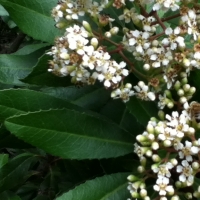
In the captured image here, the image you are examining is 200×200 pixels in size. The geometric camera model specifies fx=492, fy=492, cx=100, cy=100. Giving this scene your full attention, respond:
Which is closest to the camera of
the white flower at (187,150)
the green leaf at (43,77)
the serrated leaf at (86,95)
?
the white flower at (187,150)

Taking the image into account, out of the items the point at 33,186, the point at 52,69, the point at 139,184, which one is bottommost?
the point at 33,186

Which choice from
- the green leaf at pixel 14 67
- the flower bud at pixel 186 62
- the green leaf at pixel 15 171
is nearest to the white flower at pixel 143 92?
the flower bud at pixel 186 62

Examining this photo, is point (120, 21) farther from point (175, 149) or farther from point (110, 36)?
point (175, 149)

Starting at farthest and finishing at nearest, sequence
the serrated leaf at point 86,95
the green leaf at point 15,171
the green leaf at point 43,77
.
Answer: the green leaf at point 15,171 → the serrated leaf at point 86,95 → the green leaf at point 43,77

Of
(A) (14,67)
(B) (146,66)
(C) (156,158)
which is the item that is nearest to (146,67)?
(B) (146,66)

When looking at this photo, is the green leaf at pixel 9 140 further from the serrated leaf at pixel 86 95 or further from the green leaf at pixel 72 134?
the green leaf at pixel 72 134

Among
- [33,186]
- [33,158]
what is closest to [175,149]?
[33,158]

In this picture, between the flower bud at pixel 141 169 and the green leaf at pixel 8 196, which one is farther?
the green leaf at pixel 8 196

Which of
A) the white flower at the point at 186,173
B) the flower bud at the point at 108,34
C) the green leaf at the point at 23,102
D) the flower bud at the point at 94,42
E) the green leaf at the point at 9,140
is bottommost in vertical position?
the green leaf at the point at 9,140
